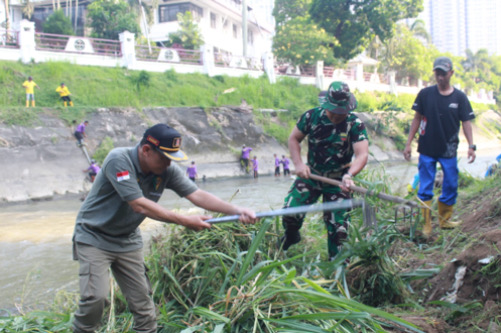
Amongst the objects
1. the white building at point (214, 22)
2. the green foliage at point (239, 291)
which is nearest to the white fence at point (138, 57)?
the white building at point (214, 22)

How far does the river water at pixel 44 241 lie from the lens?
5.55 m

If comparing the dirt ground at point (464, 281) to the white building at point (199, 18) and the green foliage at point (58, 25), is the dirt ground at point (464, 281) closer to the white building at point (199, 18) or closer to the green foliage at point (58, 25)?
the green foliage at point (58, 25)

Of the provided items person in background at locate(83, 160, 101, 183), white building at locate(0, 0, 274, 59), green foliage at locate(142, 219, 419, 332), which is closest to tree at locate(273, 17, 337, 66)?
white building at locate(0, 0, 274, 59)

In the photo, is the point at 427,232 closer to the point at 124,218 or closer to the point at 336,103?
the point at 336,103

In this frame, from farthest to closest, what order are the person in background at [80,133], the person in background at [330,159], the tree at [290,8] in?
1. the tree at [290,8]
2. the person in background at [80,133]
3. the person in background at [330,159]

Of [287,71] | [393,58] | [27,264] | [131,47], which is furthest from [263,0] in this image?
[27,264]

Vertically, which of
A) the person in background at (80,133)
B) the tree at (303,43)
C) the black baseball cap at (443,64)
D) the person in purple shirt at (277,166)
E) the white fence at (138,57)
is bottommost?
the person in purple shirt at (277,166)

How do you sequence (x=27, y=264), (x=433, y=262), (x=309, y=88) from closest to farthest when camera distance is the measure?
(x=433, y=262) → (x=27, y=264) → (x=309, y=88)

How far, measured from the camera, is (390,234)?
3668 millimetres

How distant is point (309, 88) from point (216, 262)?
26.3 meters

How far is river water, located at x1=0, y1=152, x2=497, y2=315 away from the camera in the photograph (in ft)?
18.2

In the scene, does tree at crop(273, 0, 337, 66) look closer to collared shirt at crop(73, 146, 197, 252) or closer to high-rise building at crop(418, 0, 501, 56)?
collared shirt at crop(73, 146, 197, 252)

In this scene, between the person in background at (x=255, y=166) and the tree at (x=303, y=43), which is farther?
the tree at (x=303, y=43)

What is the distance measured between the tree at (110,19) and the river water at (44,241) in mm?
14013
